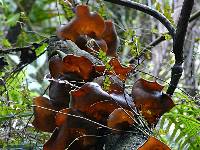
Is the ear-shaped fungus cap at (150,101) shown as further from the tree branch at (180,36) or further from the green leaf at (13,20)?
the green leaf at (13,20)

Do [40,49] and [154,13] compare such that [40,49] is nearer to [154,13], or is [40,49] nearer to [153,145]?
[154,13]

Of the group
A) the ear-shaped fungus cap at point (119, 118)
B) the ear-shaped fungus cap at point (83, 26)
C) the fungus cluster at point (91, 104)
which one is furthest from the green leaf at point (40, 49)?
the ear-shaped fungus cap at point (119, 118)

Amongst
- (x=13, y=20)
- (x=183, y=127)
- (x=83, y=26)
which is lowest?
(x=183, y=127)

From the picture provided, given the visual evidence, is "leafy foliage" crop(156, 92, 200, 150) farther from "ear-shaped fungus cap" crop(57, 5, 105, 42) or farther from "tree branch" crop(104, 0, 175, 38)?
"ear-shaped fungus cap" crop(57, 5, 105, 42)

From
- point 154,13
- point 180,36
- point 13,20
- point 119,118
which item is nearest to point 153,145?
point 119,118

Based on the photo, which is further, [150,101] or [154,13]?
[154,13]

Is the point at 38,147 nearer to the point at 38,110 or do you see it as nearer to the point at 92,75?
the point at 38,110

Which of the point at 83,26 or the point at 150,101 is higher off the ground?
the point at 83,26

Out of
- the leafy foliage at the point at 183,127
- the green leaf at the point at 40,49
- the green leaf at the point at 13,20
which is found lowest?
the leafy foliage at the point at 183,127

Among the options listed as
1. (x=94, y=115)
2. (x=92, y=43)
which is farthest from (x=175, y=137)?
(x=94, y=115)

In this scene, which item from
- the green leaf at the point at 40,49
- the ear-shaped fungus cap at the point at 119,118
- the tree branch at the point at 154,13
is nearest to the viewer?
the ear-shaped fungus cap at the point at 119,118
